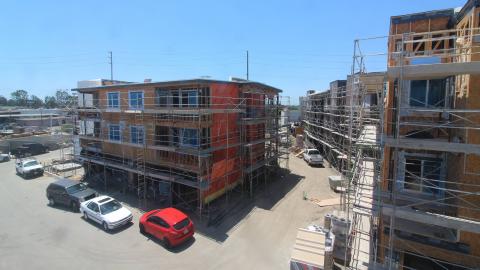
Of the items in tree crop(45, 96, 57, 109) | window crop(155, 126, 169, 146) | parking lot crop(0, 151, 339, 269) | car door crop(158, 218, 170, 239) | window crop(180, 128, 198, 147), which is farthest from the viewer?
tree crop(45, 96, 57, 109)

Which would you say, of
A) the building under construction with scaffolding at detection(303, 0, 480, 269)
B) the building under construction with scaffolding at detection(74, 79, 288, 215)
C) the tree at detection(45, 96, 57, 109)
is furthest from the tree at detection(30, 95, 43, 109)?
the building under construction with scaffolding at detection(303, 0, 480, 269)

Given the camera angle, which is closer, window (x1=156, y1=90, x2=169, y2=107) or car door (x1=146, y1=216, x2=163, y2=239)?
car door (x1=146, y1=216, x2=163, y2=239)

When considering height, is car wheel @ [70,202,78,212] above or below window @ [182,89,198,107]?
below

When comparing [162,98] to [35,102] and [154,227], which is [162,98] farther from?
[35,102]

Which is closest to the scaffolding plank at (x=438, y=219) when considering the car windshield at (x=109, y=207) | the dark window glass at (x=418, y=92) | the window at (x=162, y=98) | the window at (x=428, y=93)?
the window at (x=428, y=93)

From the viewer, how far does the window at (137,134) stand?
19.2m

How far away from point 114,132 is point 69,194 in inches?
232

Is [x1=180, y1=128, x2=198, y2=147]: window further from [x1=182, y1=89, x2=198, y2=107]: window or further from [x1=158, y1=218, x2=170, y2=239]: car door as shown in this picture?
[x1=158, y1=218, x2=170, y2=239]: car door

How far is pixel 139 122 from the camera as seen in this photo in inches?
757

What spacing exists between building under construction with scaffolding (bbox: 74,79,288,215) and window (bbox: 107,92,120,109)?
54 millimetres

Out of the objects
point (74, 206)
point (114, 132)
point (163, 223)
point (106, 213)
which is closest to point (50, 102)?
point (114, 132)

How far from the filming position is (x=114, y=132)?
838 inches

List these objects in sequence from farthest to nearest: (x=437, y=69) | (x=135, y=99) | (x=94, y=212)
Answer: (x=135, y=99) < (x=94, y=212) < (x=437, y=69)

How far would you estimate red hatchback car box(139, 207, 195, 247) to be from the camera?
12.6 metres
